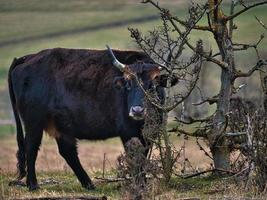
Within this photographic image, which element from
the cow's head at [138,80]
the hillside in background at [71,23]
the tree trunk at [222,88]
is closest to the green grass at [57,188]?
the cow's head at [138,80]

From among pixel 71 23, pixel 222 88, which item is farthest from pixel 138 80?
pixel 71 23

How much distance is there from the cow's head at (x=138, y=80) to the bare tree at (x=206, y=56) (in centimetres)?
18

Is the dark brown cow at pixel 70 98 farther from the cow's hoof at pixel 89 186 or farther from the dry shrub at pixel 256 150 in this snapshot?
the dry shrub at pixel 256 150

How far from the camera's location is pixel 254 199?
11945mm

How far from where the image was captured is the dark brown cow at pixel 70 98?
1484 cm

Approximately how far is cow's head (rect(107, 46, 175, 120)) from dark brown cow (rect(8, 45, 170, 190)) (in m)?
0.06

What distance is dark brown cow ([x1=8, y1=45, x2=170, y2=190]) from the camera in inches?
584

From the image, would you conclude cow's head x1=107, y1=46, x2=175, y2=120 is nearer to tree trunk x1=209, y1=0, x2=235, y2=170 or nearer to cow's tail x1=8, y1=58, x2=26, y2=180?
tree trunk x1=209, y1=0, x2=235, y2=170

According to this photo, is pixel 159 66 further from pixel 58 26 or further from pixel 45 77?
pixel 58 26

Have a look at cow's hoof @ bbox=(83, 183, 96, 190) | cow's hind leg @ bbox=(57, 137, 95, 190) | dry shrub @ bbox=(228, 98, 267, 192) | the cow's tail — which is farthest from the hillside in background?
dry shrub @ bbox=(228, 98, 267, 192)

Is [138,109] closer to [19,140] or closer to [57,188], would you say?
[57,188]

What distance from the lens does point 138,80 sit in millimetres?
13836

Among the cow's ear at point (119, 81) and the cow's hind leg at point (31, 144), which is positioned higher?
the cow's ear at point (119, 81)

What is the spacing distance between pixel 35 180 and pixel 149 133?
2.45m
